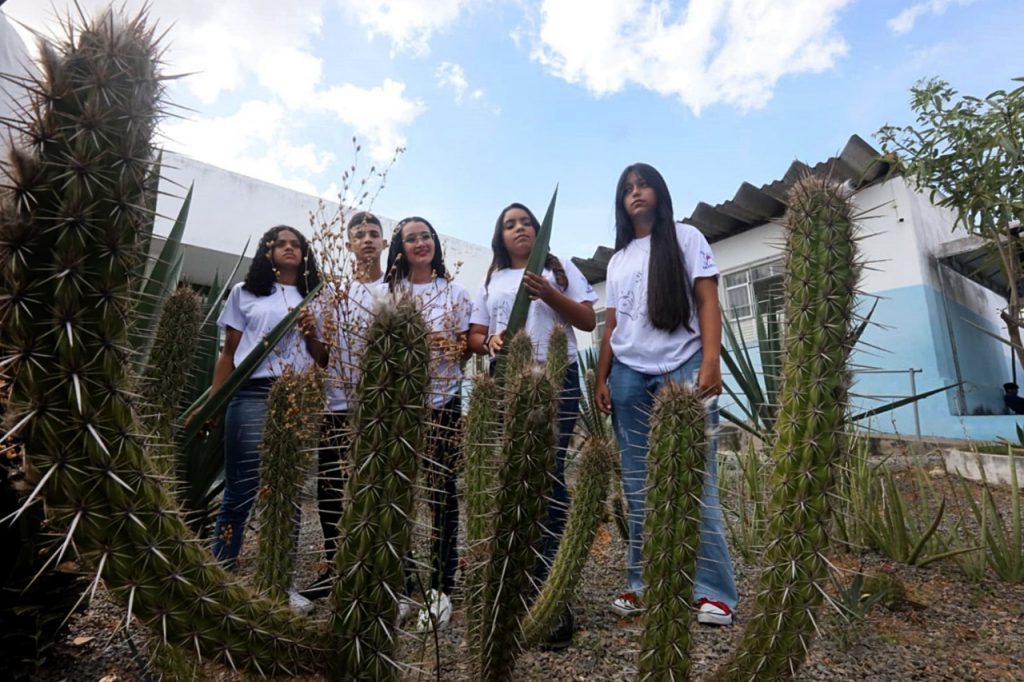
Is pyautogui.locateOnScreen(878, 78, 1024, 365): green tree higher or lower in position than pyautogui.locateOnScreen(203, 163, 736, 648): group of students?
higher

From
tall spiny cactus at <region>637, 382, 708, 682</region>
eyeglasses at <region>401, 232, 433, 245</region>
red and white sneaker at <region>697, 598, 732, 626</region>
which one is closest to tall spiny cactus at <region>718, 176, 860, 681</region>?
tall spiny cactus at <region>637, 382, 708, 682</region>

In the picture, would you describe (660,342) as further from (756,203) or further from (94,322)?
(756,203)

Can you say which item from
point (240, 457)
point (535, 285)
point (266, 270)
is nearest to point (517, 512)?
point (535, 285)

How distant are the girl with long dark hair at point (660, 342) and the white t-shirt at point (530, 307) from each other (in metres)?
0.22

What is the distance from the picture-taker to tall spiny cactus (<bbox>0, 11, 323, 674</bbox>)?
2.95 ft

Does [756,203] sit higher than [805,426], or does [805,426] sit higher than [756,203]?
[756,203]

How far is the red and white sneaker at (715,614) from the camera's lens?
2.07 meters

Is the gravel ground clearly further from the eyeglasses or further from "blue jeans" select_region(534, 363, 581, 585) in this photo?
the eyeglasses

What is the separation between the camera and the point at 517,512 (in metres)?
1.27

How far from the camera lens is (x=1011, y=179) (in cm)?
437

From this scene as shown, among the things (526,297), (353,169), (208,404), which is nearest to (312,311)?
(208,404)

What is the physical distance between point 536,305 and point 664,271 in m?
0.59

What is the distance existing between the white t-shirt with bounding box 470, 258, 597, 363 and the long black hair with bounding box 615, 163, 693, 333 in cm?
33

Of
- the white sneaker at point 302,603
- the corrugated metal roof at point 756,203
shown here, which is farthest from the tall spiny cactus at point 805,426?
the corrugated metal roof at point 756,203
